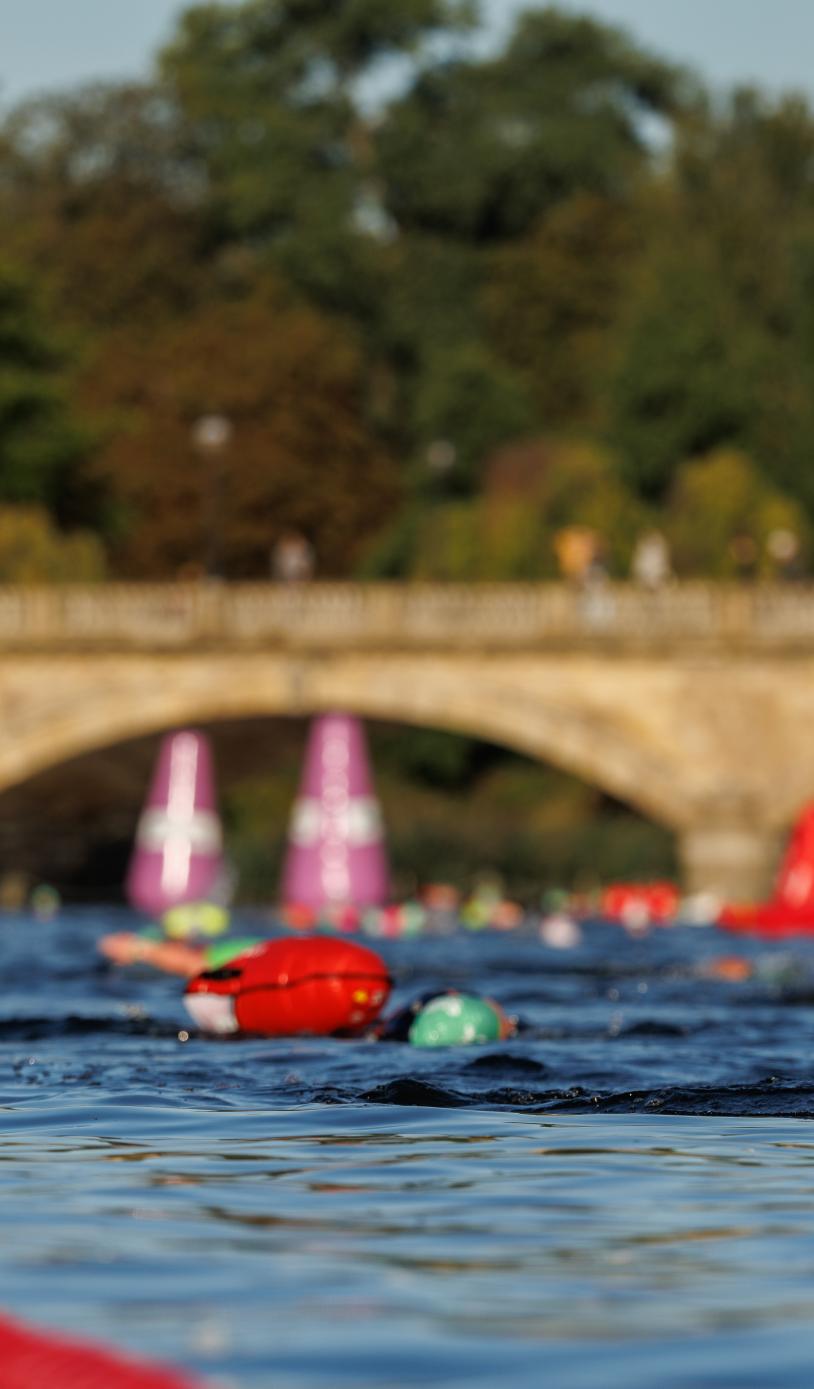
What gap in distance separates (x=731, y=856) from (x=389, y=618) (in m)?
7.87

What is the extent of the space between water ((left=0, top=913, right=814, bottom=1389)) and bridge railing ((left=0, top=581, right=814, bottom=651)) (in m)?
34.7

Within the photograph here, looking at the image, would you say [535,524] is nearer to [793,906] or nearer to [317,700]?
[317,700]

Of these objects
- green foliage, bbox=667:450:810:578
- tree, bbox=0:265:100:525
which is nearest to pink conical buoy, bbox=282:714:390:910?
tree, bbox=0:265:100:525

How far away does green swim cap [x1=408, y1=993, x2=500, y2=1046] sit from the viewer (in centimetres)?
1903

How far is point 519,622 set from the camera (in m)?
56.3

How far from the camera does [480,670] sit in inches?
2227

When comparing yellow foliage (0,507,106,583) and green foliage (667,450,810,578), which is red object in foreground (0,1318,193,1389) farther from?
green foliage (667,450,810,578)

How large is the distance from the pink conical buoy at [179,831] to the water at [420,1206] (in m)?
37.3

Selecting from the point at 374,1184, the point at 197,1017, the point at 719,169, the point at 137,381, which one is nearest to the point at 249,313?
the point at 137,381

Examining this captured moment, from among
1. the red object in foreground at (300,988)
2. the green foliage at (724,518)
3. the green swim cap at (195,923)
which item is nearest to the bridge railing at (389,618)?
the green swim cap at (195,923)

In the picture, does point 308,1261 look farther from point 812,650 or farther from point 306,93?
point 306,93

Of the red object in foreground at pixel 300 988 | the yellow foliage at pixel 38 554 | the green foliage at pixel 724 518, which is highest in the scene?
the green foliage at pixel 724 518

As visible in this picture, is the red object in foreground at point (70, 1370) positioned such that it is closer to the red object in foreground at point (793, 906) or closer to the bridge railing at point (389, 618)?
the red object in foreground at point (793, 906)

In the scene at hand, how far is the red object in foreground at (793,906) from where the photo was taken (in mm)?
48000
